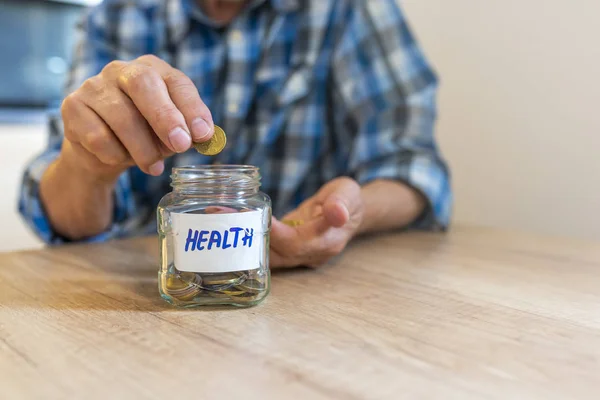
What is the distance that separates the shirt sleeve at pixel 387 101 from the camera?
1.01 m

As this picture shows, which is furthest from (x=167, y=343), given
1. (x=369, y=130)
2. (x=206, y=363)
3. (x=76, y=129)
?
(x=369, y=130)

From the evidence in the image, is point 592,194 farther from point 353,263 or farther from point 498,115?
point 353,263

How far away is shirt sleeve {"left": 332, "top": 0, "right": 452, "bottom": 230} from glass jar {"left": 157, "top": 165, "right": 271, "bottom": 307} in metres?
0.46

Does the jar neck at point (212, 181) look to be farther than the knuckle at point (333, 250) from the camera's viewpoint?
No

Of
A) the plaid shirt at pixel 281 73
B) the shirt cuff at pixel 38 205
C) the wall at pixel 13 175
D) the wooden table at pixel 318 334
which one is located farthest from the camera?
the wall at pixel 13 175

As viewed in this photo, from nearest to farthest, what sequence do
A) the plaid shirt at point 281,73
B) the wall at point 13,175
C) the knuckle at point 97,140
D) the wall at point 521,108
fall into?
the knuckle at point 97,140, the plaid shirt at point 281,73, the wall at point 521,108, the wall at point 13,175

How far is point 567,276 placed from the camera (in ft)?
2.31

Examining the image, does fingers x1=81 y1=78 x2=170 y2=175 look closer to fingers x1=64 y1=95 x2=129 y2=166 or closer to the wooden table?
fingers x1=64 y1=95 x2=129 y2=166

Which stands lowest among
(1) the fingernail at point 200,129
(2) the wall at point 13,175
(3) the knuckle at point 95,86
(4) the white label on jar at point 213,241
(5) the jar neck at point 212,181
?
(2) the wall at point 13,175

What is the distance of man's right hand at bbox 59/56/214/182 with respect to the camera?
22.4 inches

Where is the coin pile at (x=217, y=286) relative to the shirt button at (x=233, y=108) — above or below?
below

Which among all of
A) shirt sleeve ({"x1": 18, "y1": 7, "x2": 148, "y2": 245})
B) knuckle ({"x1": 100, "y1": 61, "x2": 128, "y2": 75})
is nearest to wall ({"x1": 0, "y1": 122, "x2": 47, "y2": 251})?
shirt sleeve ({"x1": 18, "y1": 7, "x2": 148, "y2": 245})

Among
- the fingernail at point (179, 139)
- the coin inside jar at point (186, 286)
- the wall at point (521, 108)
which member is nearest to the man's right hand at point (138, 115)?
the fingernail at point (179, 139)

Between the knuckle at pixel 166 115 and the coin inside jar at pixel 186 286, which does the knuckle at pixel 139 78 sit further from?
the coin inside jar at pixel 186 286
